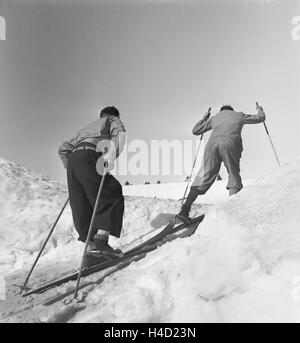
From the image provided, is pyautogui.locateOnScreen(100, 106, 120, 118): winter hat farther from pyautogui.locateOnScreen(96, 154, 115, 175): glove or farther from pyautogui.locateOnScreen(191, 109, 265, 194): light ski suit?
pyautogui.locateOnScreen(191, 109, 265, 194): light ski suit

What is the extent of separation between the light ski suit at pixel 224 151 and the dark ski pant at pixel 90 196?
1.63 meters

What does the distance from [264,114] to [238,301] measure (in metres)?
3.90

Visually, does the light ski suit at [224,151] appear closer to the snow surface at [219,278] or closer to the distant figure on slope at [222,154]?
the distant figure on slope at [222,154]

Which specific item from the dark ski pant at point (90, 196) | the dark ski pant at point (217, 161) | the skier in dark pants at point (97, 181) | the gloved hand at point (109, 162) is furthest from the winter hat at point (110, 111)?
the dark ski pant at point (217, 161)

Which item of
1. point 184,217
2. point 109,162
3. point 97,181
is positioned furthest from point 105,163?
point 184,217

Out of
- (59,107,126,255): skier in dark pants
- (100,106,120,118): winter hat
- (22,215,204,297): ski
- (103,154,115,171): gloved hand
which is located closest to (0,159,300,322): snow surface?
(22,215,204,297): ski

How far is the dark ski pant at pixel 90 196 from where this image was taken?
3832 millimetres

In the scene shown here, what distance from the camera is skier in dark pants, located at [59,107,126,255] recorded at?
12.5 feet

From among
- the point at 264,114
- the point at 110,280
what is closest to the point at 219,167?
the point at 264,114

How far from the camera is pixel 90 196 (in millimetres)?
3953

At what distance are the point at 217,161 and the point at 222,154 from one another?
0.16 meters

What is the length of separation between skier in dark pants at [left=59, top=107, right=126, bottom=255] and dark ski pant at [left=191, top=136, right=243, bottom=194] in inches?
62.7
